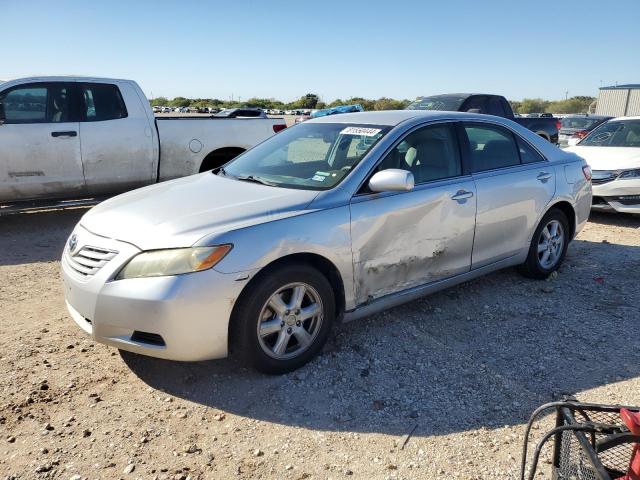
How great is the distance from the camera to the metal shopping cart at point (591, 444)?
70.0 inches

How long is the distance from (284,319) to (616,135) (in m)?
7.91

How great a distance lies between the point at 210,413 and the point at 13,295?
2671 mm

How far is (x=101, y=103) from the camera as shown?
7.29 m

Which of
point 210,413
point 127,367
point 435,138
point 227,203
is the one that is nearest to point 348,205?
point 227,203

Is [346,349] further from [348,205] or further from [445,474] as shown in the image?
[445,474]

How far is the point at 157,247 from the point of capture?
300 cm

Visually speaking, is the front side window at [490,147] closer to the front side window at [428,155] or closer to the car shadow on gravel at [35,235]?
the front side window at [428,155]

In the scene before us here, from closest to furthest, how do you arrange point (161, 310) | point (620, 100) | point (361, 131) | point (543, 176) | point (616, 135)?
1. point (161, 310)
2. point (361, 131)
3. point (543, 176)
4. point (616, 135)
5. point (620, 100)

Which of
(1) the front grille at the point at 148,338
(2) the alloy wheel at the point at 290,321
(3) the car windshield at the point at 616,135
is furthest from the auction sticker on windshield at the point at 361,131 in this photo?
(3) the car windshield at the point at 616,135

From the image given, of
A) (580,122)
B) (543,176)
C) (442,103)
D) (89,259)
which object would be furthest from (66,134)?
(580,122)

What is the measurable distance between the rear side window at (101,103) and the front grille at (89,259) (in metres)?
4.42

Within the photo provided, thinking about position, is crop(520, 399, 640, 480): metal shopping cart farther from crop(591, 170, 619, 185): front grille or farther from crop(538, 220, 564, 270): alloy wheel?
crop(591, 170, 619, 185): front grille

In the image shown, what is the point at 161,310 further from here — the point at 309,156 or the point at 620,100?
the point at 620,100

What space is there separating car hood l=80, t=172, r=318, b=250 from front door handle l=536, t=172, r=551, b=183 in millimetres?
2416
